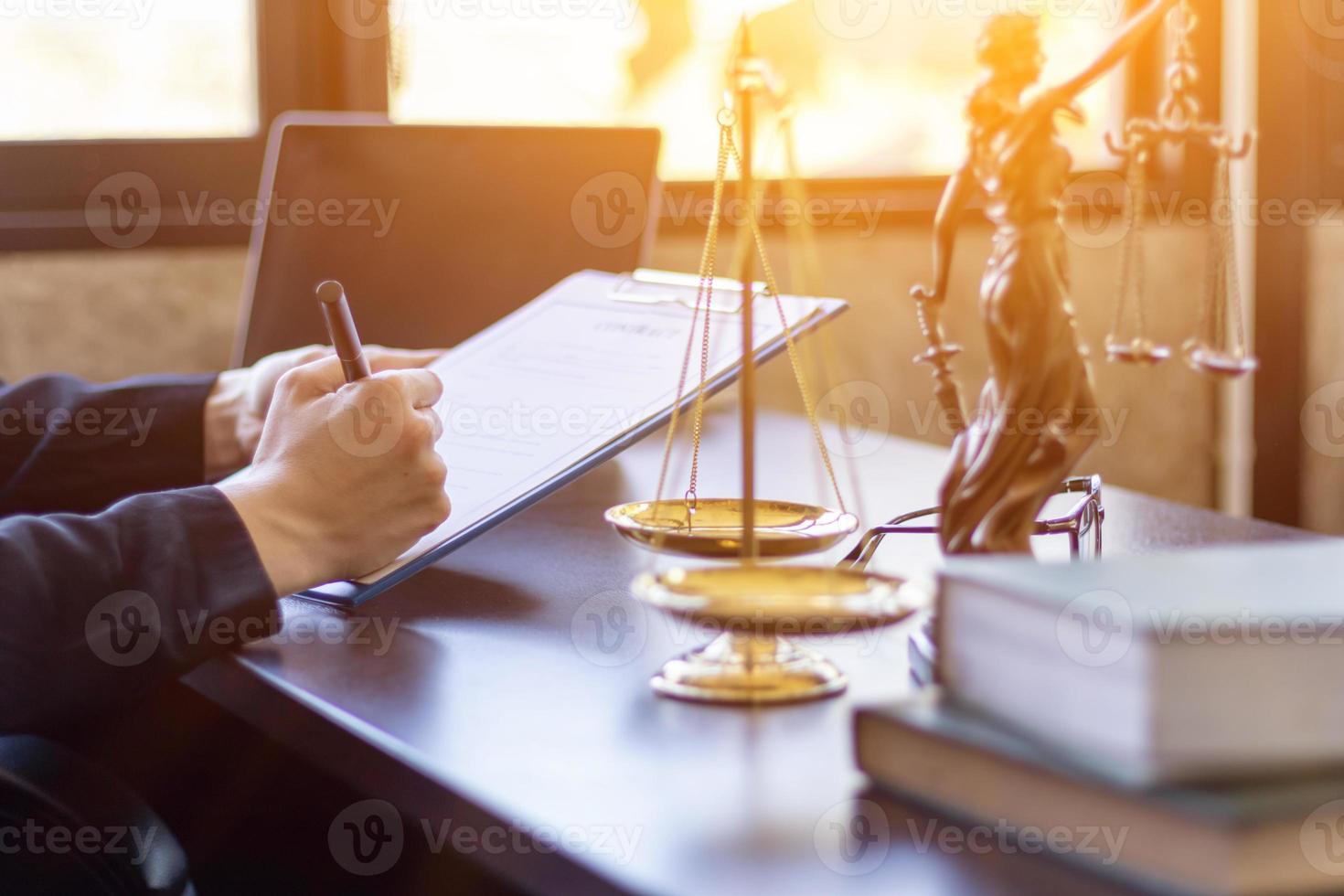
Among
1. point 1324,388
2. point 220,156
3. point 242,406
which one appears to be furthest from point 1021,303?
point 1324,388

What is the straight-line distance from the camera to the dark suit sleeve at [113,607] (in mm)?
777

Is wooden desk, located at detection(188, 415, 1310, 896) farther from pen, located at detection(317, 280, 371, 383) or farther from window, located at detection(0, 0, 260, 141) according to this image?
window, located at detection(0, 0, 260, 141)

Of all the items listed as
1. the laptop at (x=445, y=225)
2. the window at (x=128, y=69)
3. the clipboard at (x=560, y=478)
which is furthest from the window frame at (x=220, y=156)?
the clipboard at (x=560, y=478)

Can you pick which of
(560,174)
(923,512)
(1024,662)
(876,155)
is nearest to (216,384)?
(560,174)

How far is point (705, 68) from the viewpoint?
258cm

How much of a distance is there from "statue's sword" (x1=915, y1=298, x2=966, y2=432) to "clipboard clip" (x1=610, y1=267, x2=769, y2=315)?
436 millimetres

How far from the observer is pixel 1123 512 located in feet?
3.56

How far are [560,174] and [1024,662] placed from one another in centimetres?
117

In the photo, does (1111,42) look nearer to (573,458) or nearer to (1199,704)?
(1199,704)

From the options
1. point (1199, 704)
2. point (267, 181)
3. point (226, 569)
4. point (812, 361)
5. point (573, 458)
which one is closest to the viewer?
point (1199, 704)

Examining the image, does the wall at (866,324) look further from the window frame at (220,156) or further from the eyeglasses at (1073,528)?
the eyeglasses at (1073,528)

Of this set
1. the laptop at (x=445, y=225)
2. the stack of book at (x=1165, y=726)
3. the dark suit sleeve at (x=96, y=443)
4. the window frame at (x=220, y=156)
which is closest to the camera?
the stack of book at (x=1165, y=726)

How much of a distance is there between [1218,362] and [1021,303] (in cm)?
10

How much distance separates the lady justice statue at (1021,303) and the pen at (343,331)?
1.41 ft
